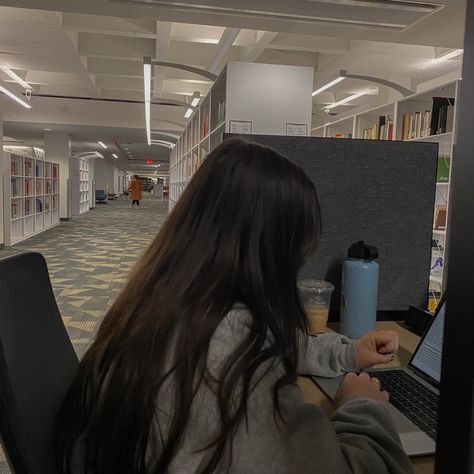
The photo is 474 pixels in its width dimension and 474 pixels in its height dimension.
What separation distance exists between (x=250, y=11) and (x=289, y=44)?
6.53 feet

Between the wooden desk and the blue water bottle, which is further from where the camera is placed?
the blue water bottle

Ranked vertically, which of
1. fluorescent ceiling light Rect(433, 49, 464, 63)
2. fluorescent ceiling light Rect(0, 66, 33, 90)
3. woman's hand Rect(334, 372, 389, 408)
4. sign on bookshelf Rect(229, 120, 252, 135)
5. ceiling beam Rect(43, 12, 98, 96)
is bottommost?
woman's hand Rect(334, 372, 389, 408)

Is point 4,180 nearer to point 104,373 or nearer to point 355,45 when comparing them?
point 355,45

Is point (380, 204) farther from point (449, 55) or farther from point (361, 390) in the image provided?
point (449, 55)

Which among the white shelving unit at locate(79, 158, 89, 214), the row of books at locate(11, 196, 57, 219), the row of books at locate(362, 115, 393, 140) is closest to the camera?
the row of books at locate(362, 115, 393, 140)

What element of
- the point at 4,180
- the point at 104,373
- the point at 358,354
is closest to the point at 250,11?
the point at 358,354

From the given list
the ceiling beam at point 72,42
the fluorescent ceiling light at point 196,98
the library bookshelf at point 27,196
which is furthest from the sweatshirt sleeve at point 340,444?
the library bookshelf at point 27,196

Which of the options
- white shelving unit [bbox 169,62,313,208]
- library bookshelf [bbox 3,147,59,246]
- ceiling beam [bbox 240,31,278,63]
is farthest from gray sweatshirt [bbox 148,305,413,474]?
library bookshelf [bbox 3,147,59,246]

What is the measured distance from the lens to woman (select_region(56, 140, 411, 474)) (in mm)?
601

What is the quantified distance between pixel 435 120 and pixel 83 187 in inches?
536

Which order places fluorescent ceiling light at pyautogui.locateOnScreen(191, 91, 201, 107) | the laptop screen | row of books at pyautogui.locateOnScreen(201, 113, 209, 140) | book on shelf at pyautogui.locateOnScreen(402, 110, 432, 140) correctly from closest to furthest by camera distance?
the laptop screen < book on shelf at pyautogui.locateOnScreen(402, 110, 432, 140) < row of books at pyautogui.locateOnScreen(201, 113, 209, 140) < fluorescent ceiling light at pyautogui.locateOnScreen(191, 91, 201, 107)

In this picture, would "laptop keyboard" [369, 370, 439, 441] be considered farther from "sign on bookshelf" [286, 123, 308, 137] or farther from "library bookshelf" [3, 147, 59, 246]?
"library bookshelf" [3, 147, 59, 246]

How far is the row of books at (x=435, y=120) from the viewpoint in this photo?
3.81 metres

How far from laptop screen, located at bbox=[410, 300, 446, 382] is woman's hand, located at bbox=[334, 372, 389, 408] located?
0.77 feet
